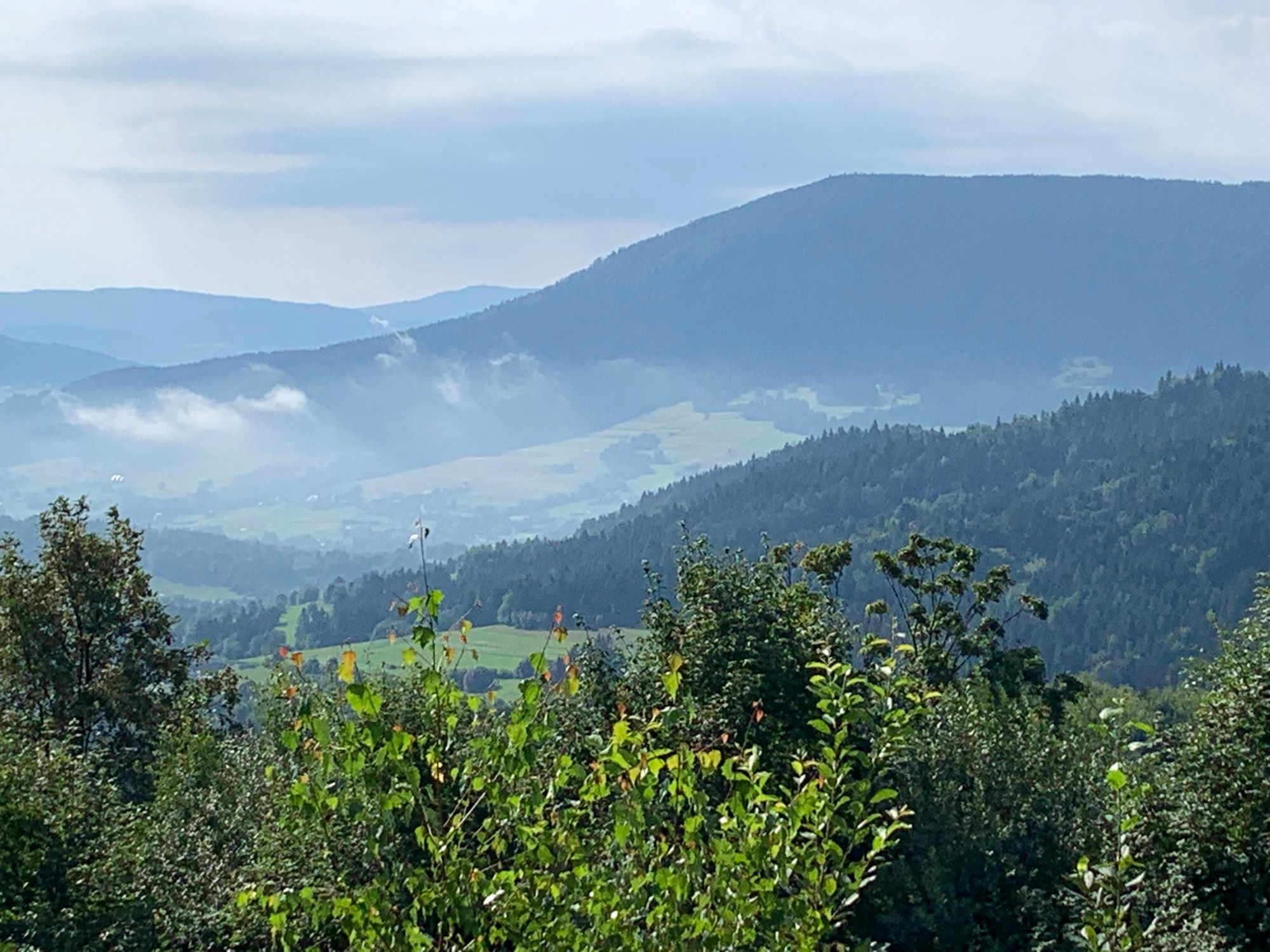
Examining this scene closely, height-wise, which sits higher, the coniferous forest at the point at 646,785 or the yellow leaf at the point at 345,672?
the yellow leaf at the point at 345,672

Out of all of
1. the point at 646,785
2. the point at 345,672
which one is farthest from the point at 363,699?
the point at 646,785

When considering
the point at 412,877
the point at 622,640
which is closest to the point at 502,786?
the point at 412,877

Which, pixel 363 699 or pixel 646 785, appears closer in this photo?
pixel 363 699

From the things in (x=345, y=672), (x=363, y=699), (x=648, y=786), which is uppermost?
(x=345, y=672)

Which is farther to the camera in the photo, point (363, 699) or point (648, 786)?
point (648, 786)

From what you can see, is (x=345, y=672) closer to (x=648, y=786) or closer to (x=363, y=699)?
(x=363, y=699)

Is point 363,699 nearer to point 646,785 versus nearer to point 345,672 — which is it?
point 345,672

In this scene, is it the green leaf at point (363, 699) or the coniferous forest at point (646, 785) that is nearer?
the green leaf at point (363, 699)

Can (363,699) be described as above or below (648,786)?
above

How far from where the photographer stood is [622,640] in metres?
31.5

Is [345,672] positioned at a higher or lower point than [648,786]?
higher

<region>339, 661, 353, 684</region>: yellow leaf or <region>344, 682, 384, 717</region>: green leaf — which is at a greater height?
<region>339, 661, 353, 684</region>: yellow leaf

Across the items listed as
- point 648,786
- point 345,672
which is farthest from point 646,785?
point 345,672

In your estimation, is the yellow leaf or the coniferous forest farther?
the coniferous forest
